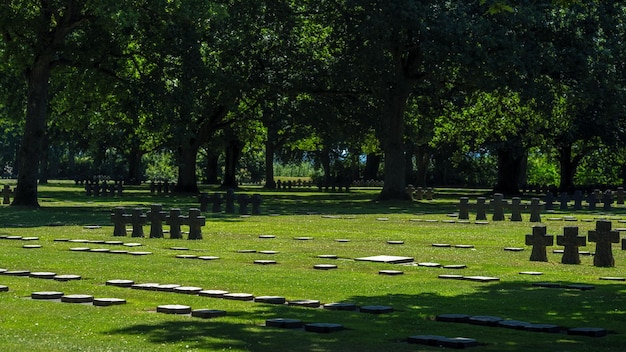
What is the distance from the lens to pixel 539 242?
2434cm

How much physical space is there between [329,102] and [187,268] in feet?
143

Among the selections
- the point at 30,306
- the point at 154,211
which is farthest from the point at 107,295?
the point at 154,211

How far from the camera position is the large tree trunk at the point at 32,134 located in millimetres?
47562

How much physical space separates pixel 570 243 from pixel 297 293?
8541 millimetres

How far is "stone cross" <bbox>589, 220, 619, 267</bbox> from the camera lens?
23250mm

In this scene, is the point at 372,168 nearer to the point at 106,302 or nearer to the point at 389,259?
the point at 389,259

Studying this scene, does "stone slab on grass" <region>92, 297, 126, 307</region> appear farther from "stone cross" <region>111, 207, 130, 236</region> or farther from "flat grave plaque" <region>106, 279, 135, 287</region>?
"stone cross" <region>111, 207, 130, 236</region>

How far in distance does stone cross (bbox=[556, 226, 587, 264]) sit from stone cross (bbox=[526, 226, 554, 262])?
33 cm

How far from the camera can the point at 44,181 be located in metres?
113

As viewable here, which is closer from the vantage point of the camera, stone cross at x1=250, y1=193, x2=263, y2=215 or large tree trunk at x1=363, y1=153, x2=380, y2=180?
stone cross at x1=250, y1=193, x2=263, y2=215

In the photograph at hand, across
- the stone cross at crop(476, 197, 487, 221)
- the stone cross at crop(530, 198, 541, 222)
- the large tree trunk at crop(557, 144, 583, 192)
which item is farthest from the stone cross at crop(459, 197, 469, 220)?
the large tree trunk at crop(557, 144, 583, 192)

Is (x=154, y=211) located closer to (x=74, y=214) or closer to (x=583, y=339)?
(x=74, y=214)

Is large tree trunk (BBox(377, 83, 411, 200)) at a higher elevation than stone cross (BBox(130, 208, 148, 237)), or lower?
higher

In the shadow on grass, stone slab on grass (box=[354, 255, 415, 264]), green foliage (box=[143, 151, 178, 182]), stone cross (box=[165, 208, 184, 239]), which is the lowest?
the shadow on grass
